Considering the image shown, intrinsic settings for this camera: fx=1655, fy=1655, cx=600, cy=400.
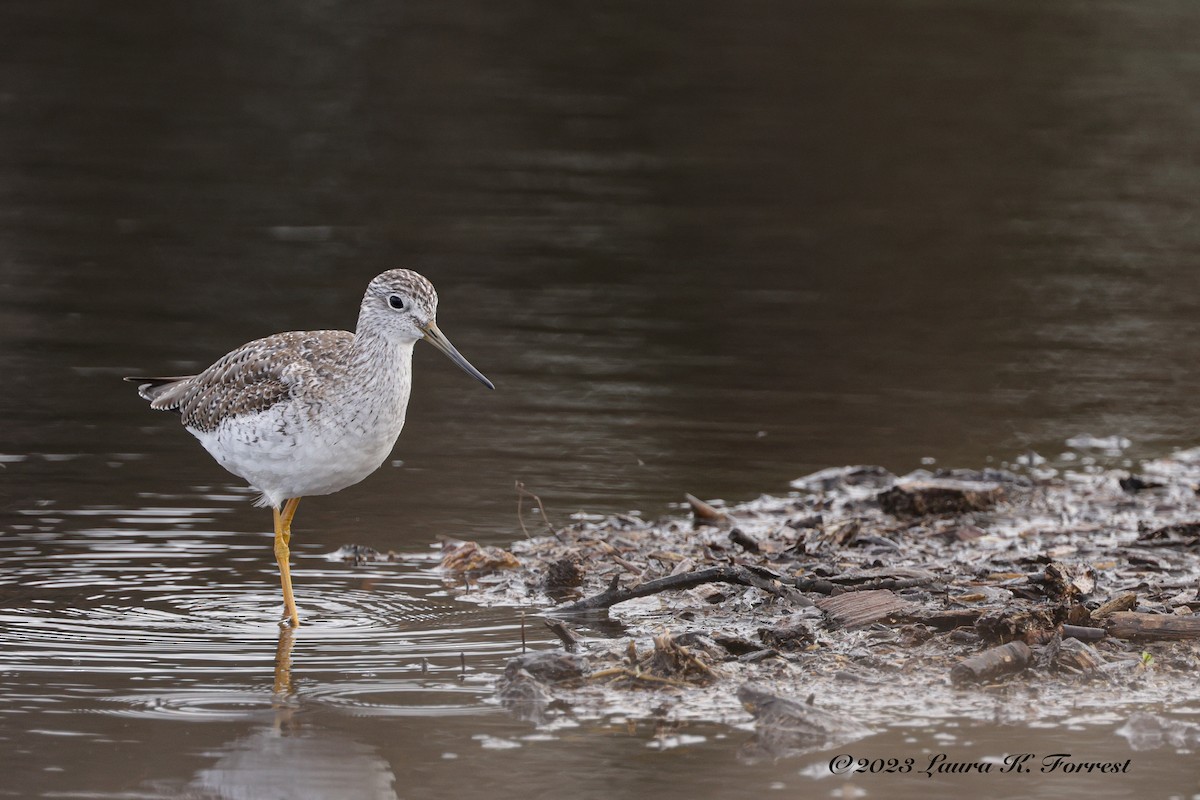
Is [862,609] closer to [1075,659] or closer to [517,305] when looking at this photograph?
[1075,659]

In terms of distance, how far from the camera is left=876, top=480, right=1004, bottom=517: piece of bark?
1094cm

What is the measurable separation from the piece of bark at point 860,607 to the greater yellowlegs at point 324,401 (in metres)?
2.08

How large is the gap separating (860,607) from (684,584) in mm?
887

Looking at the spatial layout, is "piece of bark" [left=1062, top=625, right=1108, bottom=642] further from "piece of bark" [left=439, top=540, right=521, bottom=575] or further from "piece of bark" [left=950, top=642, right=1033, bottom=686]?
"piece of bark" [left=439, top=540, right=521, bottom=575]

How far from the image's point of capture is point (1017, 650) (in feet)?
24.8

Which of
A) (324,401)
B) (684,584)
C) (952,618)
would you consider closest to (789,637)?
(684,584)

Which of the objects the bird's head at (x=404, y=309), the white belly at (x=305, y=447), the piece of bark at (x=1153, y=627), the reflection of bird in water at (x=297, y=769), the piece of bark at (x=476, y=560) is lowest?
the reflection of bird in water at (x=297, y=769)

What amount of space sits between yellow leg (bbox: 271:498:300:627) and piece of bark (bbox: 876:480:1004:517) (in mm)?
3913

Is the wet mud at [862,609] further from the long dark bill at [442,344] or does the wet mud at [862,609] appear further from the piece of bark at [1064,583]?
the long dark bill at [442,344]

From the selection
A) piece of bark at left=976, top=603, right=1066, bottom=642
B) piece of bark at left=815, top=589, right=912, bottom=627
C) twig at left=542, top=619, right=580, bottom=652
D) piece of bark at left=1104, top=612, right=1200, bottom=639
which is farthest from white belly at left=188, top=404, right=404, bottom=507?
piece of bark at left=1104, top=612, right=1200, bottom=639

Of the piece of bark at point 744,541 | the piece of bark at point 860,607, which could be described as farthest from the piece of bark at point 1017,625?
the piece of bark at point 744,541

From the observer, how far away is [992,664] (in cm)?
750

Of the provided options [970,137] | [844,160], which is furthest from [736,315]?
[970,137]

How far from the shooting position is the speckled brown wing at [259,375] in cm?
899
